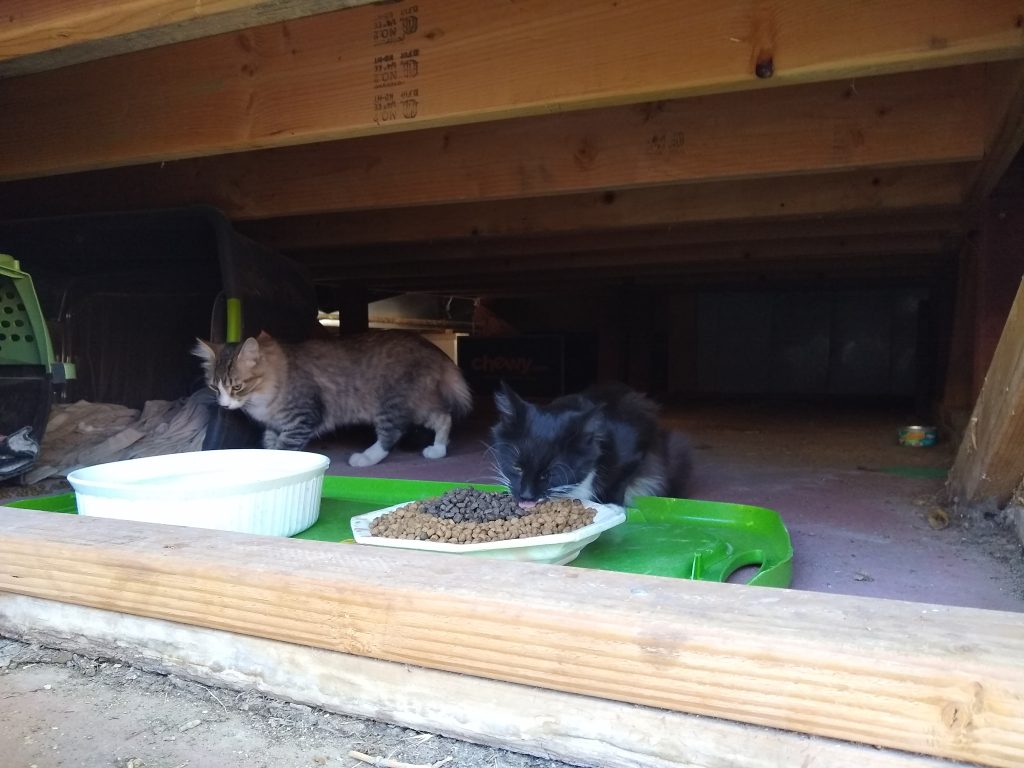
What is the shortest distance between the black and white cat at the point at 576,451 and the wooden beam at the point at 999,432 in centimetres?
93

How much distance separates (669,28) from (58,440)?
9.75 ft

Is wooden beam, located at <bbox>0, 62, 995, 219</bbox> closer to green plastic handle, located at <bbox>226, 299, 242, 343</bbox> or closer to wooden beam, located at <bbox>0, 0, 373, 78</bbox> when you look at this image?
green plastic handle, located at <bbox>226, 299, 242, 343</bbox>

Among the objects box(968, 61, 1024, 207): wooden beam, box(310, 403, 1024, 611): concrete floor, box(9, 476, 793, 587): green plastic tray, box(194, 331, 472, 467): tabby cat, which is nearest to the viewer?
box(9, 476, 793, 587): green plastic tray

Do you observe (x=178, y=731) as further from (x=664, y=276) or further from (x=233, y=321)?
(x=664, y=276)

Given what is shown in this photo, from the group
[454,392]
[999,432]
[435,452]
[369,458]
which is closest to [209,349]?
[369,458]

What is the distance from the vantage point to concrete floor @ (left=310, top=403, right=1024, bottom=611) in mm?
1676

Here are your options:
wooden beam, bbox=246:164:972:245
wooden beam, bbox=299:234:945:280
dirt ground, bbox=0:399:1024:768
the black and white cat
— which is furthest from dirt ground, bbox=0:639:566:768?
wooden beam, bbox=299:234:945:280

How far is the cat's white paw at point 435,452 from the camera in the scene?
357 centimetres

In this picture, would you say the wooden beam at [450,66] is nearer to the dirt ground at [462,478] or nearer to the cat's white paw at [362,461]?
the dirt ground at [462,478]

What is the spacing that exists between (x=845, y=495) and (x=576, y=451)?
1.39 meters

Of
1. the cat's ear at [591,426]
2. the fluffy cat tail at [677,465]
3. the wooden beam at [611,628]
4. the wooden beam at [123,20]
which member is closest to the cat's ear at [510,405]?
the cat's ear at [591,426]

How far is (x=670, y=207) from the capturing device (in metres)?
3.27

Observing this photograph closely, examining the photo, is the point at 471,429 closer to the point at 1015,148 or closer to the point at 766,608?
the point at 1015,148

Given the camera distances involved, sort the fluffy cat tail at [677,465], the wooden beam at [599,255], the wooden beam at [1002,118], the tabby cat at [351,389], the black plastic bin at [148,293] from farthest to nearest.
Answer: the wooden beam at [599,255]
the tabby cat at [351,389]
the black plastic bin at [148,293]
the fluffy cat tail at [677,465]
the wooden beam at [1002,118]
